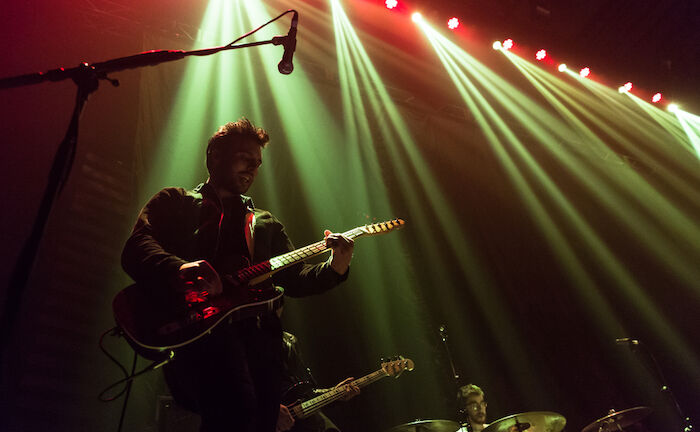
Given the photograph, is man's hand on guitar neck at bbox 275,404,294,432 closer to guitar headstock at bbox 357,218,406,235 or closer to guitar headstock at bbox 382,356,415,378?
guitar headstock at bbox 382,356,415,378

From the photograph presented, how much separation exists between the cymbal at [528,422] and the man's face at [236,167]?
2600mm

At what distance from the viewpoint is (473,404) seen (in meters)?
4.38

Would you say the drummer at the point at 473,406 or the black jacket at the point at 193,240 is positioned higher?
the black jacket at the point at 193,240

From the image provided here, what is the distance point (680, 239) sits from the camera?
321 inches

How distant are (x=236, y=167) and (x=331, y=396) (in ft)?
6.85

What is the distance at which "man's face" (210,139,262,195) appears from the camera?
2.52 m

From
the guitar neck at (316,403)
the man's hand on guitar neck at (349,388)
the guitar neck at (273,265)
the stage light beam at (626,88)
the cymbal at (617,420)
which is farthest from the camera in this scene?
the stage light beam at (626,88)

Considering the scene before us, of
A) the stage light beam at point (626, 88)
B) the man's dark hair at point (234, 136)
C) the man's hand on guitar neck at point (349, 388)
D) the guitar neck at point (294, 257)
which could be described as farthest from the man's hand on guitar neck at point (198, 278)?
the stage light beam at point (626, 88)

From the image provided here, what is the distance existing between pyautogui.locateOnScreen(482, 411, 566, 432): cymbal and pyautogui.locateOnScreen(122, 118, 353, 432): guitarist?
1.97m

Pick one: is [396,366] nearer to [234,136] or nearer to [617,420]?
[617,420]

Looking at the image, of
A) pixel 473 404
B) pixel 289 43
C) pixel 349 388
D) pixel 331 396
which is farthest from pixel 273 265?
pixel 473 404

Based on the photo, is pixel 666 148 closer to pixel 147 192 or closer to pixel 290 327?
pixel 290 327

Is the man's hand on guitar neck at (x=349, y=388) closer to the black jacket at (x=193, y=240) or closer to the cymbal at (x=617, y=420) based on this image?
the black jacket at (x=193, y=240)

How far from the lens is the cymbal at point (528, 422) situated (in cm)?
340
